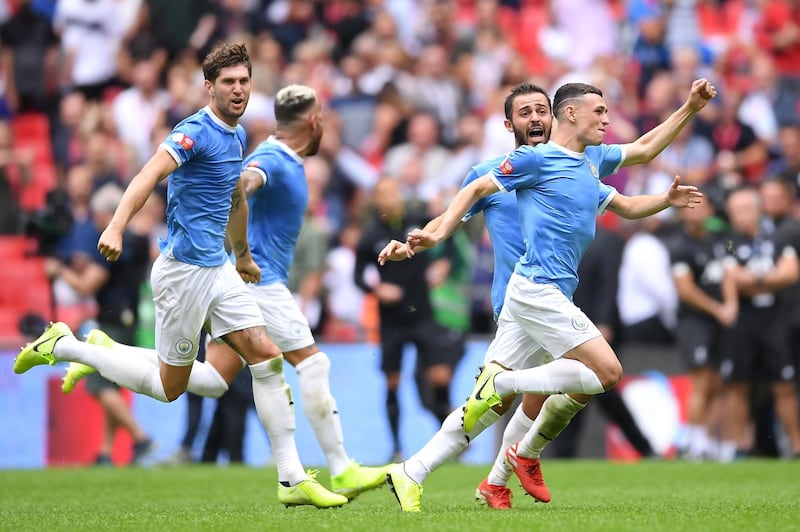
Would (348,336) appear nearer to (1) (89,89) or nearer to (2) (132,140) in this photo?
(2) (132,140)

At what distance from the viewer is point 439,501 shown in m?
9.27

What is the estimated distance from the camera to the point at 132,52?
1911 centimetres

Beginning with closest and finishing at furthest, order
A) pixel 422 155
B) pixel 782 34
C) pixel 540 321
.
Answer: pixel 540 321 < pixel 422 155 < pixel 782 34

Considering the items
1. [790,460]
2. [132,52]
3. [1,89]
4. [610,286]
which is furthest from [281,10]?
[790,460]

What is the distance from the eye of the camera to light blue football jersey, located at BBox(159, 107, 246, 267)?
317 inches

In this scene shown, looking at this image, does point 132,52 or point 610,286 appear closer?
point 610,286

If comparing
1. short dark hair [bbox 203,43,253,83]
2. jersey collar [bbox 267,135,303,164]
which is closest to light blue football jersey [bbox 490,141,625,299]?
short dark hair [bbox 203,43,253,83]

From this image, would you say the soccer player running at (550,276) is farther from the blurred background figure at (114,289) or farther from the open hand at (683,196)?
the blurred background figure at (114,289)

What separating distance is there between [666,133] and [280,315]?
279 centimetres

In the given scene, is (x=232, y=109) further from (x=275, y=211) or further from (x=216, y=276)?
(x=275, y=211)

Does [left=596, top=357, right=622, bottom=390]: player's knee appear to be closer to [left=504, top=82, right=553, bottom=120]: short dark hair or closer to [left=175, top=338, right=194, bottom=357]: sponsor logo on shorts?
[left=504, top=82, right=553, bottom=120]: short dark hair

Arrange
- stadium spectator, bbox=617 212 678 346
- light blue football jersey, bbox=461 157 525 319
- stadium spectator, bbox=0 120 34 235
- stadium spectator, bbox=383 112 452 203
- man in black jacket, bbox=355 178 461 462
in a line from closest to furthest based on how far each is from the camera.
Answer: light blue football jersey, bbox=461 157 525 319
man in black jacket, bbox=355 178 461 462
stadium spectator, bbox=617 212 678 346
stadium spectator, bbox=383 112 452 203
stadium spectator, bbox=0 120 34 235

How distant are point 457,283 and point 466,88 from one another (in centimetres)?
475

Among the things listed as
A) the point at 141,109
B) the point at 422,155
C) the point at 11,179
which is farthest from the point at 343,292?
the point at 11,179
